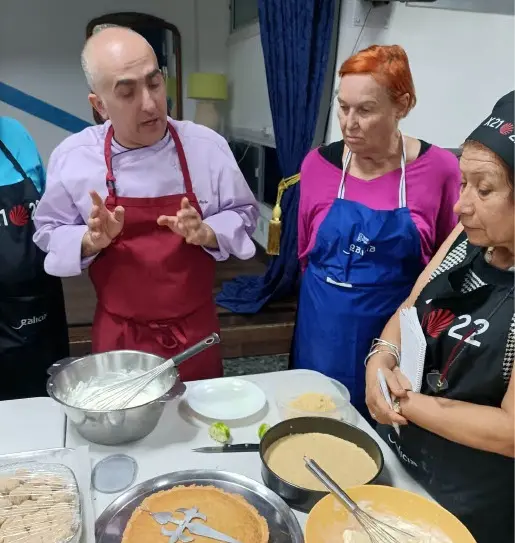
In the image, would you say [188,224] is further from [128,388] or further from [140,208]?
[128,388]

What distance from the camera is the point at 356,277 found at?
1.54 meters

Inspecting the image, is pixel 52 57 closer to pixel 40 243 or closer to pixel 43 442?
pixel 40 243

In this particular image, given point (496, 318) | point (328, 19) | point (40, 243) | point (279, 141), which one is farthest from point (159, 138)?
point (279, 141)

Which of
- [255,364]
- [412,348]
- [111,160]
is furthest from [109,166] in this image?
[255,364]

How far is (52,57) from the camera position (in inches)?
173

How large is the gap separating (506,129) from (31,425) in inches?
39.9

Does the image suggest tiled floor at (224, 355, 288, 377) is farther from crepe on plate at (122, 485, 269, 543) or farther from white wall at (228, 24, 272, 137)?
crepe on plate at (122, 485, 269, 543)

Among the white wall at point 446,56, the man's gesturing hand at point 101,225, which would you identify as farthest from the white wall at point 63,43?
the man's gesturing hand at point 101,225

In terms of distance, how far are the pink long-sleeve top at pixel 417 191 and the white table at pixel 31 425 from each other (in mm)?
900

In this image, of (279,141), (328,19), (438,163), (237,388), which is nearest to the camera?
(237,388)

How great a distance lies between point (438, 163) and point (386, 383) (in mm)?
831

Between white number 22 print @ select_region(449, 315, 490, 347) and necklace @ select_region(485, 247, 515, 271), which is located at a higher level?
necklace @ select_region(485, 247, 515, 271)

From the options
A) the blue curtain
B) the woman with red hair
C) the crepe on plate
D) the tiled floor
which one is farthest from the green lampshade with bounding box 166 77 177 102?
the crepe on plate

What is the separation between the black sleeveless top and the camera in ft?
2.76
